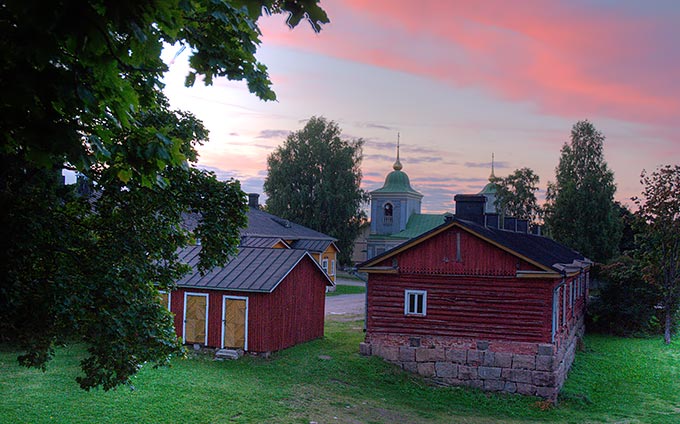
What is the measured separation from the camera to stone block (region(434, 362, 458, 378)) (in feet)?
62.7

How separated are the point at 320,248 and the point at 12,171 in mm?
33320

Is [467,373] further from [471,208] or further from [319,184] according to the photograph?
[319,184]

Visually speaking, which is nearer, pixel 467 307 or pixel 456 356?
pixel 456 356

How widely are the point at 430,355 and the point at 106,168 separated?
13.1m

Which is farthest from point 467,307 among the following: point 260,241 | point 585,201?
point 585,201

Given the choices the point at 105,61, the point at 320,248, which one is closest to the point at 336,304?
the point at 320,248

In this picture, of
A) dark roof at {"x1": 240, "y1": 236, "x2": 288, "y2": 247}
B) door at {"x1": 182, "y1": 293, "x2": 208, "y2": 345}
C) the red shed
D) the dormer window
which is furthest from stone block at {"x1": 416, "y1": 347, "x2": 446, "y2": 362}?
the dormer window

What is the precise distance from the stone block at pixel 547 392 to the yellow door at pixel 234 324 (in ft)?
31.6

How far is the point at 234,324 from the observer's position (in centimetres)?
2019

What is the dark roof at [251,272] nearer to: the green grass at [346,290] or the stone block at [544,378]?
the stone block at [544,378]

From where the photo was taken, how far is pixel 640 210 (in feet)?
102

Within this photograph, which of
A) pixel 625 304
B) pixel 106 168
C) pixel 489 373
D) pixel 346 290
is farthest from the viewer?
pixel 346 290

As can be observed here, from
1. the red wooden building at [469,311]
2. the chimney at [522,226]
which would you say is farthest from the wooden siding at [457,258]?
the chimney at [522,226]

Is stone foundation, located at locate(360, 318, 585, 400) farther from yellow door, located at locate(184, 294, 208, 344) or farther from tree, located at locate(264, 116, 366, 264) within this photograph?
tree, located at locate(264, 116, 366, 264)
